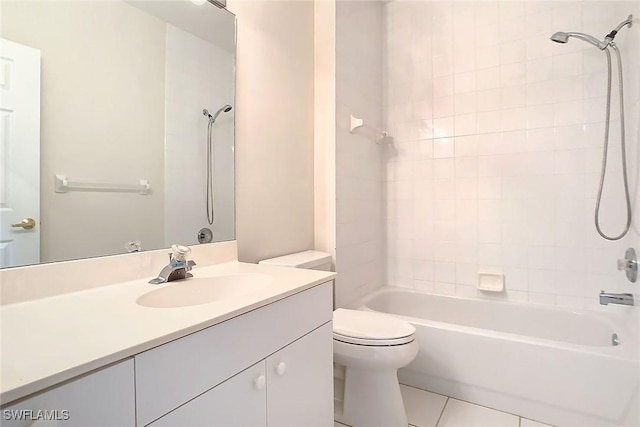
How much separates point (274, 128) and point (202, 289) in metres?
0.95

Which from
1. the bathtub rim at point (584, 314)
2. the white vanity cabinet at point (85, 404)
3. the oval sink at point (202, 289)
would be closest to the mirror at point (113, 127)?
the oval sink at point (202, 289)

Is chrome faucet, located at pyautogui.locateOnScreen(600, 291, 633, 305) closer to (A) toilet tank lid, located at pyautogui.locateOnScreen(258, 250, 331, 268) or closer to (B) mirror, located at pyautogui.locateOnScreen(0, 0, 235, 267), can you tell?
(A) toilet tank lid, located at pyautogui.locateOnScreen(258, 250, 331, 268)

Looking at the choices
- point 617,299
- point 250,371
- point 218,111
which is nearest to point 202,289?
point 250,371

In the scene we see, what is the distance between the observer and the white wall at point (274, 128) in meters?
1.51

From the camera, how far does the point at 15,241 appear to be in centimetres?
82

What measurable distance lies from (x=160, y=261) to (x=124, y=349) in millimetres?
657

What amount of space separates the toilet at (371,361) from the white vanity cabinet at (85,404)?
100cm

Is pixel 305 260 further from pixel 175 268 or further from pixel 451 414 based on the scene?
pixel 451 414

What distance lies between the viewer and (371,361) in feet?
4.54

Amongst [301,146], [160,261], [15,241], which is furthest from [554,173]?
[15,241]

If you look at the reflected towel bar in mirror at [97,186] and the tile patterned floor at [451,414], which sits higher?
the reflected towel bar in mirror at [97,186]

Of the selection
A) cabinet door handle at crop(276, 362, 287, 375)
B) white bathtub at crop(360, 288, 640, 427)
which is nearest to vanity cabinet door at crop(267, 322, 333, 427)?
cabinet door handle at crop(276, 362, 287, 375)

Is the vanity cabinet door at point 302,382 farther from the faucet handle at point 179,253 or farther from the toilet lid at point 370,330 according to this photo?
the faucet handle at point 179,253

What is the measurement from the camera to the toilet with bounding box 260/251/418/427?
1.37 metres
